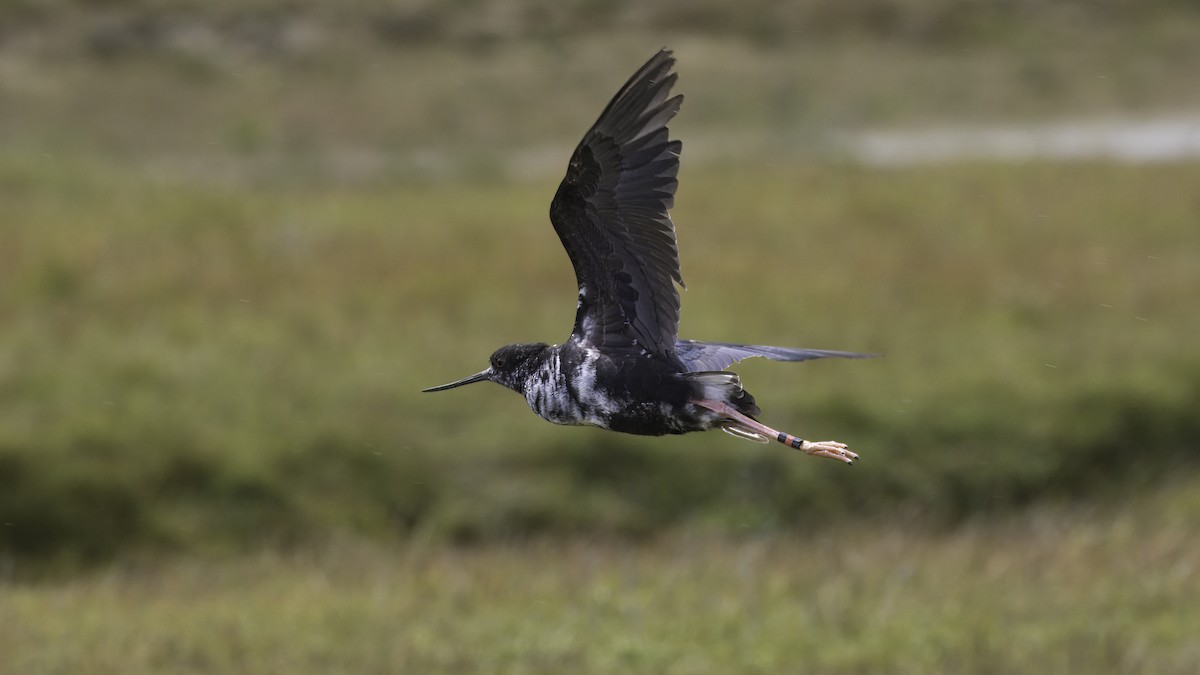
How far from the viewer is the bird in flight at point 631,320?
14.2ft

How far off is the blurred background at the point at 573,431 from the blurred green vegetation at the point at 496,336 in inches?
1.8

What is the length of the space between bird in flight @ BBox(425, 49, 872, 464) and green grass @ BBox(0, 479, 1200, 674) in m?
7.46

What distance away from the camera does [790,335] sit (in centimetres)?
1794

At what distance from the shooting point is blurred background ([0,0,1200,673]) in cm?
1250

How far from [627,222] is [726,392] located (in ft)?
2.49

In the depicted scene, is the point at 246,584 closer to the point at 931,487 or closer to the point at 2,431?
the point at 2,431

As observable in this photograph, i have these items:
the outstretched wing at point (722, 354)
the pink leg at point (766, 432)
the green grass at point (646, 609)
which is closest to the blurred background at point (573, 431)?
the green grass at point (646, 609)

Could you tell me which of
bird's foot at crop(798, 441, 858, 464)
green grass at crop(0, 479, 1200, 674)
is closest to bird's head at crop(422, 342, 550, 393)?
bird's foot at crop(798, 441, 858, 464)

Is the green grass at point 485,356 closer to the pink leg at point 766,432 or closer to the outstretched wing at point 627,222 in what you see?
the outstretched wing at point 627,222

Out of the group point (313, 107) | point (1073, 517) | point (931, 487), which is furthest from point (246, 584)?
point (313, 107)

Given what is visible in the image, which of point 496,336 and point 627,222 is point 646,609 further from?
point 627,222

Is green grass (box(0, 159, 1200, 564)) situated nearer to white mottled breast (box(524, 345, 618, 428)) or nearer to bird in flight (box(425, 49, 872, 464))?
bird in flight (box(425, 49, 872, 464))

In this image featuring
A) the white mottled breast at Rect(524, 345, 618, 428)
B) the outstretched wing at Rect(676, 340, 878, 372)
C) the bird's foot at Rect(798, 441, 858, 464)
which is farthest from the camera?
the outstretched wing at Rect(676, 340, 878, 372)

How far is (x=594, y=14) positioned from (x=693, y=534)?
84.0 feet
